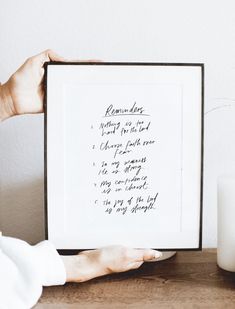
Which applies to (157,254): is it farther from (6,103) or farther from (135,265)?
(6,103)

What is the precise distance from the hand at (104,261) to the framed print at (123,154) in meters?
0.03

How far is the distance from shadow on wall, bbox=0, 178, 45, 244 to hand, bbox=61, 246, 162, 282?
0.26 metres

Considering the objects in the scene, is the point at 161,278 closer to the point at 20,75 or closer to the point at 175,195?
the point at 175,195

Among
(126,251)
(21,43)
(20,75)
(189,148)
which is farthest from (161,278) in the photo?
(21,43)

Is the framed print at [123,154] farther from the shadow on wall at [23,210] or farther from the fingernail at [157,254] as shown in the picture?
the shadow on wall at [23,210]

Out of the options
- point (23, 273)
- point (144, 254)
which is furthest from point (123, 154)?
point (23, 273)

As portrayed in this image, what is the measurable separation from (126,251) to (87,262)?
3.0 inches

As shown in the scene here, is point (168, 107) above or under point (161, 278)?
above

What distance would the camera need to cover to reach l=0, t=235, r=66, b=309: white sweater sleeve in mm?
Result: 827

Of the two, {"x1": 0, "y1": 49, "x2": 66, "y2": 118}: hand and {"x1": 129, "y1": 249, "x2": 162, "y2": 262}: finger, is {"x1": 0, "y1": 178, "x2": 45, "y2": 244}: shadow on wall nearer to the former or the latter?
{"x1": 0, "y1": 49, "x2": 66, "y2": 118}: hand

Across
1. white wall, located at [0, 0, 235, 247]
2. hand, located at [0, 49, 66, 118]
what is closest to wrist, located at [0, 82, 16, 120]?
hand, located at [0, 49, 66, 118]

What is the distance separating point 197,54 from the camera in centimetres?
118

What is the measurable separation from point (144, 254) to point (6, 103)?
43 cm

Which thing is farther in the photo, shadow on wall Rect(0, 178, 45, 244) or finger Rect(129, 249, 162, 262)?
shadow on wall Rect(0, 178, 45, 244)
